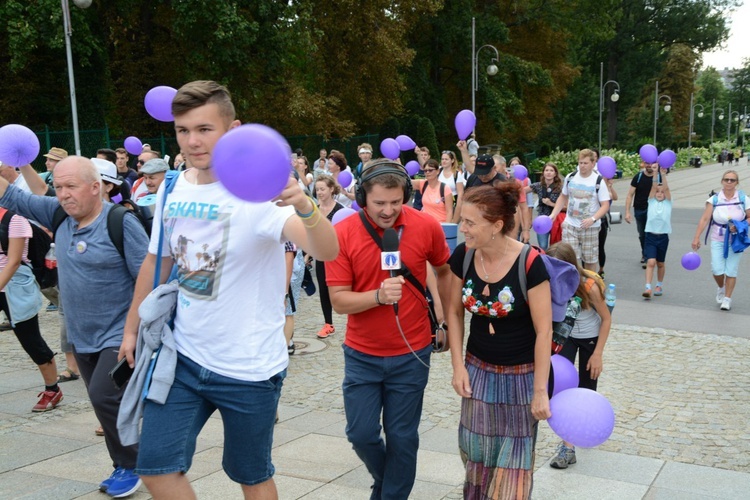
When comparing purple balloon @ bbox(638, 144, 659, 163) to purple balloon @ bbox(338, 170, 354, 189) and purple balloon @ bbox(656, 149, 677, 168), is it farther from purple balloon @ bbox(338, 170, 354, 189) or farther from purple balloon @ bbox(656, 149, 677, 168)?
purple balloon @ bbox(338, 170, 354, 189)

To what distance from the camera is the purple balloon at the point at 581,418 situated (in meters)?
3.53

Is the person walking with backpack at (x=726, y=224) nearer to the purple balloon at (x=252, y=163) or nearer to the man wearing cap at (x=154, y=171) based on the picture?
the man wearing cap at (x=154, y=171)

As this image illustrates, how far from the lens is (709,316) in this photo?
381 inches

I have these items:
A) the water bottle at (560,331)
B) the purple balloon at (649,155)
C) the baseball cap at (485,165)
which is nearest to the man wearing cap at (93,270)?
the water bottle at (560,331)

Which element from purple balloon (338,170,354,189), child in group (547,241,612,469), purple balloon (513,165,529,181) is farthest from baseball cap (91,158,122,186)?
purple balloon (513,165,529,181)

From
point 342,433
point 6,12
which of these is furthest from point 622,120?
point 342,433

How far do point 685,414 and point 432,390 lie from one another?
2010mm

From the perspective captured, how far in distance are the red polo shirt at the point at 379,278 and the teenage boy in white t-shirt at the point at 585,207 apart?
6.78 metres

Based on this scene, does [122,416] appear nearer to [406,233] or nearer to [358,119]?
[406,233]

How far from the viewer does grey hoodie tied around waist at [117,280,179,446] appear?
293cm

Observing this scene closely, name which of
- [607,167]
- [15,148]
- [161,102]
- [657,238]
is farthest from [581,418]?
[607,167]

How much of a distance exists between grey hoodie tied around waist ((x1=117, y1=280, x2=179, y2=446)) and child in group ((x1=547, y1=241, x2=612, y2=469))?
2.39 metres

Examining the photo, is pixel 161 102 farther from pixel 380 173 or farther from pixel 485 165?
pixel 485 165

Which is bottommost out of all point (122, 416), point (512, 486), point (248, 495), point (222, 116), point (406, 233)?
point (512, 486)
